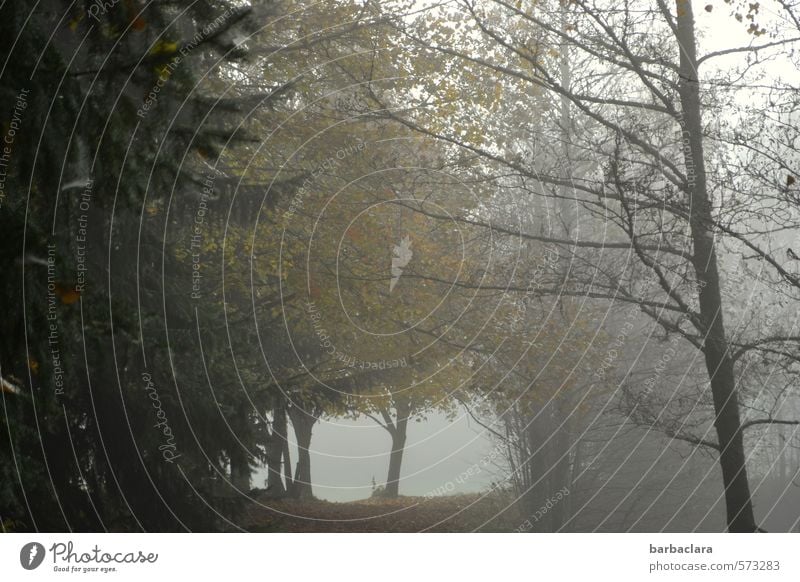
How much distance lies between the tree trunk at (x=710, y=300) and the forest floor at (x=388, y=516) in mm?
4666

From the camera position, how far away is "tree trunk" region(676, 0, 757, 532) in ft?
26.0

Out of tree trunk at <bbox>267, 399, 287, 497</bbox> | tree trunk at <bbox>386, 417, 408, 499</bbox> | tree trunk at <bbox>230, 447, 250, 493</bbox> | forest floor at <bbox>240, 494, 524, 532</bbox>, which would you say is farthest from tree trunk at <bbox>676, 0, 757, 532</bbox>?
tree trunk at <bbox>267, 399, 287, 497</bbox>

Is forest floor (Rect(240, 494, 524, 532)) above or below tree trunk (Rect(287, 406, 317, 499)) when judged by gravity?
below

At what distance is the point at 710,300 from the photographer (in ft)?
26.7

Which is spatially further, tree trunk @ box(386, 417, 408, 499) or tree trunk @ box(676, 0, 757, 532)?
tree trunk @ box(386, 417, 408, 499)

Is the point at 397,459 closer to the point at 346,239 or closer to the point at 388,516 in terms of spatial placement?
the point at 388,516

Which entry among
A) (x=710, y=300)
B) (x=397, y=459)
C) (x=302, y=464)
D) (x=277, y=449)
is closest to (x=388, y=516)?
(x=277, y=449)

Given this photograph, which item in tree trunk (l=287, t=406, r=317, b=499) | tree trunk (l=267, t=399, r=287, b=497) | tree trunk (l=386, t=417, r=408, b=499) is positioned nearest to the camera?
tree trunk (l=267, t=399, r=287, b=497)

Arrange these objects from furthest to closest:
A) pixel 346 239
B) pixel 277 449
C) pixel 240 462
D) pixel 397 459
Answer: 1. pixel 397 459
2. pixel 277 449
3. pixel 346 239
4. pixel 240 462

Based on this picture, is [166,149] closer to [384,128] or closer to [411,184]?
[411,184]

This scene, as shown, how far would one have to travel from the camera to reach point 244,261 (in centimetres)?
1174

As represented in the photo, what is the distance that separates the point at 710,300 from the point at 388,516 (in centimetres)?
624

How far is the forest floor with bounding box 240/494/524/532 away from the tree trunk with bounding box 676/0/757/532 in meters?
4.67

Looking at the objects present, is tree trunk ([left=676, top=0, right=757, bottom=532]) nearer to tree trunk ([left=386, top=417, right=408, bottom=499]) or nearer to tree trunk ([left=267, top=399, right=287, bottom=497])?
tree trunk ([left=386, top=417, right=408, bottom=499])
